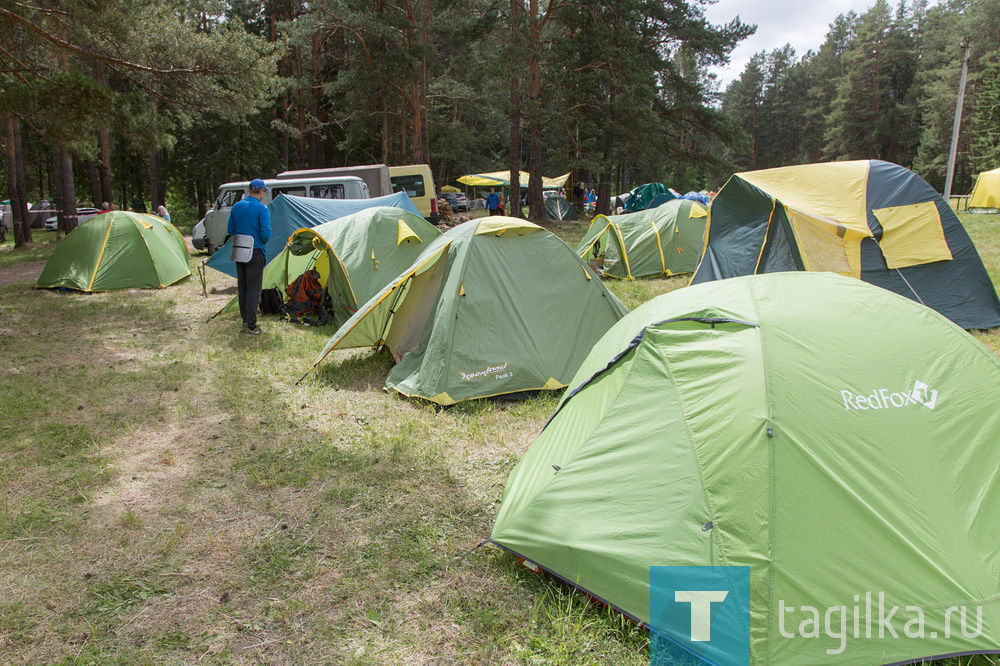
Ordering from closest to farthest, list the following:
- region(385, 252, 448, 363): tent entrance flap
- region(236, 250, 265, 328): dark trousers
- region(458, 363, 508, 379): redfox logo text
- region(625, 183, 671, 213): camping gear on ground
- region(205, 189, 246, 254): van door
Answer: region(458, 363, 508, 379): redfox logo text
region(385, 252, 448, 363): tent entrance flap
region(236, 250, 265, 328): dark trousers
region(205, 189, 246, 254): van door
region(625, 183, 671, 213): camping gear on ground

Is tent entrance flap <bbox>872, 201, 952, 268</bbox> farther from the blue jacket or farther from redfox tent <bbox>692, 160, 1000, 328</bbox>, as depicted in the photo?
the blue jacket

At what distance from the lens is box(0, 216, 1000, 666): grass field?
2.68 metres

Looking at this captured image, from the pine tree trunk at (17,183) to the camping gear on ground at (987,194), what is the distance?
31.9m

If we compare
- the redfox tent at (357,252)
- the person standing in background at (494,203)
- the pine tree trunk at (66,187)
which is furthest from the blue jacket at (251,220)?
the person standing in background at (494,203)

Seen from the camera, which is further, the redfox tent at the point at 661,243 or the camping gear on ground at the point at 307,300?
the redfox tent at the point at 661,243

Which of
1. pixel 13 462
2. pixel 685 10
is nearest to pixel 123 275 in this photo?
pixel 13 462

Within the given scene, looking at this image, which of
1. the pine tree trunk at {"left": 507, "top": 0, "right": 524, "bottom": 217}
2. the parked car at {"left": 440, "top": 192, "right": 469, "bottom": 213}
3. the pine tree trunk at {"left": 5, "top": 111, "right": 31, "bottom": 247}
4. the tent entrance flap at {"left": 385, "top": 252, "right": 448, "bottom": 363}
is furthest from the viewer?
the parked car at {"left": 440, "top": 192, "right": 469, "bottom": 213}

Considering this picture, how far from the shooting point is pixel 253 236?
7508 mm

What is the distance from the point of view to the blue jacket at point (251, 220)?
24.4ft

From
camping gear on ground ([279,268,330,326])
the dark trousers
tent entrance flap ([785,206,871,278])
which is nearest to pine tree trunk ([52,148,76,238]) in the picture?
camping gear on ground ([279,268,330,326])

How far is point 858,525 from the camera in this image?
97.6 inches

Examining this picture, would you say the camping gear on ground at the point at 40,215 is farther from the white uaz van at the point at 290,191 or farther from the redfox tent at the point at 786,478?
the redfox tent at the point at 786,478

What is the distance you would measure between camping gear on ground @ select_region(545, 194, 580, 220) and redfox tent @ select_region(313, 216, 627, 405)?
20.9 meters

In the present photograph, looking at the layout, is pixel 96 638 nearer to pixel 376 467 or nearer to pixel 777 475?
pixel 376 467
